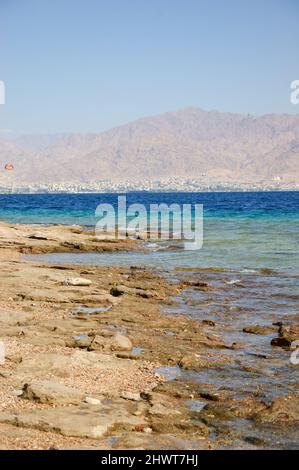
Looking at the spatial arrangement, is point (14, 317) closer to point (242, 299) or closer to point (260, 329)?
point (260, 329)

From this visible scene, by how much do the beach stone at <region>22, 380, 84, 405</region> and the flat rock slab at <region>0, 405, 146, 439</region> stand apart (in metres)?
0.28

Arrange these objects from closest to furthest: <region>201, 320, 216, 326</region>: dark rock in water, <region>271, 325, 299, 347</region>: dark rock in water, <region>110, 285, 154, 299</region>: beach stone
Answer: <region>271, 325, 299, 347</region>: dark rock in water
<region>201, 320, 216, 326</region>: dark rock in water
<region>110, 285, 154, 299</region>: beach stone

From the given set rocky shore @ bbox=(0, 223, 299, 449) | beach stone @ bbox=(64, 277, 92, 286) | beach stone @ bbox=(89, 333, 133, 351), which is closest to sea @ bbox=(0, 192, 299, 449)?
rocky shore @ bbox=(0, 223, 299, 449)

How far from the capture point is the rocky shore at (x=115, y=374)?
334 inches

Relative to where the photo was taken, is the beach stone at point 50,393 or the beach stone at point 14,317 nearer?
the beach stone at point 50,393

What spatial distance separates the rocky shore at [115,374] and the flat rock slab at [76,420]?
0.01 metres

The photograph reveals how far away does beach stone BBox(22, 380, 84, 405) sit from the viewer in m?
9.41

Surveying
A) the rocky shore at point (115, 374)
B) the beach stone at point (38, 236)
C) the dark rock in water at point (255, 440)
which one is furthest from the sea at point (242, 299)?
the beach stone at point (38, 236)

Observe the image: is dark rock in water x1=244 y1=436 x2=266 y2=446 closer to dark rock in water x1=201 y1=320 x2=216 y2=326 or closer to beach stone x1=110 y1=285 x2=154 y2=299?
dark rock in water x1=201 y1=320 x2=216 y2=326

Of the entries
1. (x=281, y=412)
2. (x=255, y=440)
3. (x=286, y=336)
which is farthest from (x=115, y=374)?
(x=286, y=336)

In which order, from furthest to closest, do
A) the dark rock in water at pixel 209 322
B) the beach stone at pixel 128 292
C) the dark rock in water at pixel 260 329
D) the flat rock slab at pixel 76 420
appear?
the beach stone at pixel 128 292 → the dark rock in water at pixel 209 322 → the dark rock in water at pixel 260 329 → the flat rock slab at pixel 76 420

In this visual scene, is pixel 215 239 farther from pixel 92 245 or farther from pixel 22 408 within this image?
pixel 22 408

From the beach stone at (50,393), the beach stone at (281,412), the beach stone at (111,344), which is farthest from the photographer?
the beach stone at (111,344)

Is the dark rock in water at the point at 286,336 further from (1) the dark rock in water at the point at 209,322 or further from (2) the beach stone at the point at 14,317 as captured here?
(2) the beach stone at the point at 14,317
